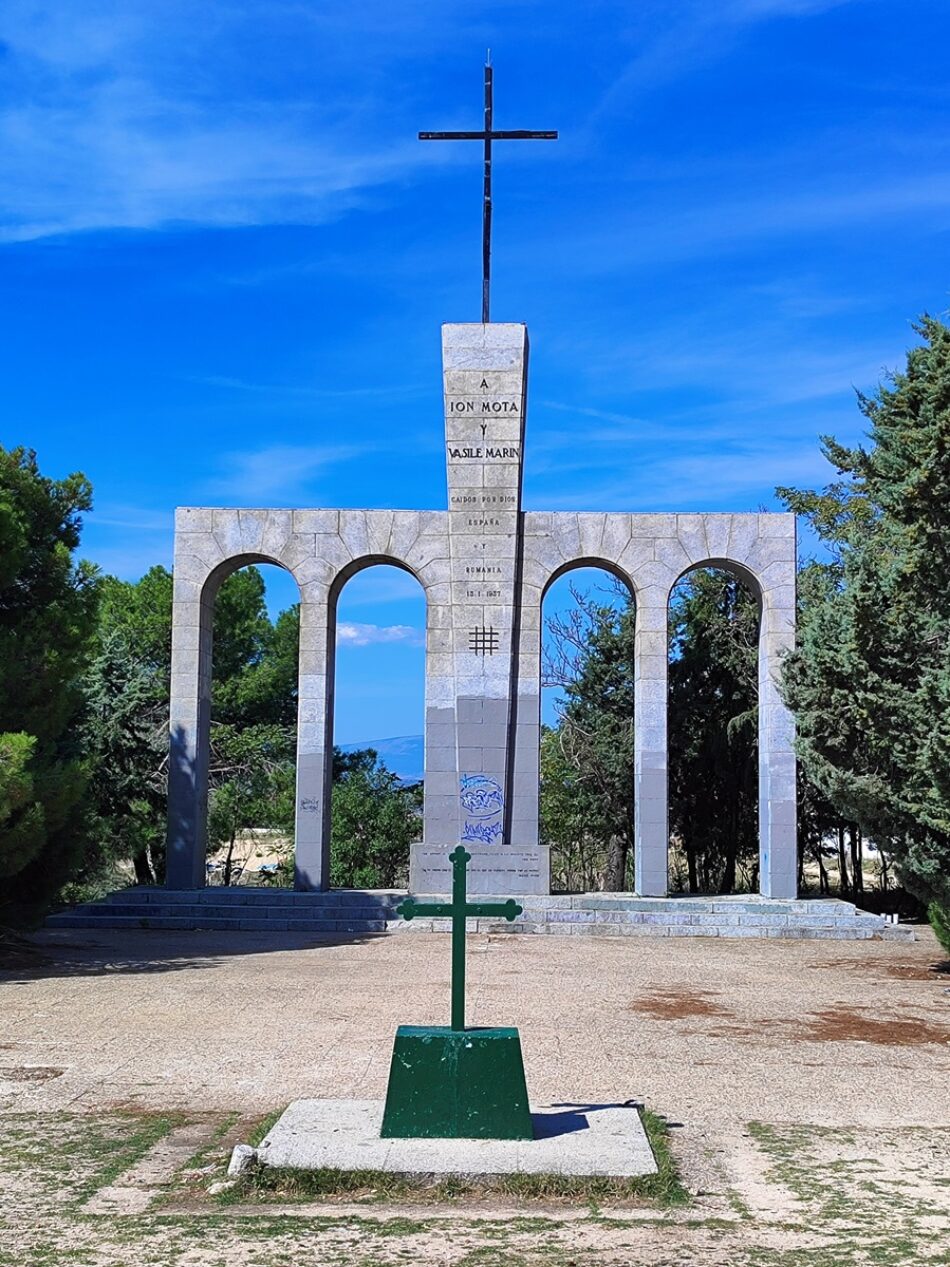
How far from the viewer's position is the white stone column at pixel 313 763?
23406 mm

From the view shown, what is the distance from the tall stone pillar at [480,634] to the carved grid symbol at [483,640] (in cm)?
2

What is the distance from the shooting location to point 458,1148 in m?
6.98

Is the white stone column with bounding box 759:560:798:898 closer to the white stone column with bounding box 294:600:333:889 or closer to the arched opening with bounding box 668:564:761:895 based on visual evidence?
the arched opening with bounding box 668:564:761:895

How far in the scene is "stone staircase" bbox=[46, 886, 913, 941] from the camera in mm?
21016

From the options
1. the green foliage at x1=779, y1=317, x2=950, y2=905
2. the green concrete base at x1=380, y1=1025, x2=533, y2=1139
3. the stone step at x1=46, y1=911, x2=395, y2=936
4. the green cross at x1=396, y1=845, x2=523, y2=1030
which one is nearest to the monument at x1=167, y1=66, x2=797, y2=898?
the stone step at x1=46, y1=911, x2=395, y2=936

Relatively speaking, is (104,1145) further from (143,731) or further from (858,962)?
(143,731)

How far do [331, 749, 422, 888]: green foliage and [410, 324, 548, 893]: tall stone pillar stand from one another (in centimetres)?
860

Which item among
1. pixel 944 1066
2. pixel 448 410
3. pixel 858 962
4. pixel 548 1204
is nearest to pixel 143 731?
pixel 448 410

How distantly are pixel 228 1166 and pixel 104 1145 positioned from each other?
3.30ft

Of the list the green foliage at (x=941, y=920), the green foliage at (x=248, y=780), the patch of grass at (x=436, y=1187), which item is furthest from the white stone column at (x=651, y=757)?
the patch of grass at (x=436, y=1187)

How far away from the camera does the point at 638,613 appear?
23766 millimetres

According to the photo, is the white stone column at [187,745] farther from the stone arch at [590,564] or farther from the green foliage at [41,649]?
the stone arch at [590,564]

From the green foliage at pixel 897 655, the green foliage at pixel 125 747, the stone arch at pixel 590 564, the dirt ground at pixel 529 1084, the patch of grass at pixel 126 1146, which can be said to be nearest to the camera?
the dirt ground at pixel 529 1084

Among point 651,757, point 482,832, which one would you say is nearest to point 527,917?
point 482,832
